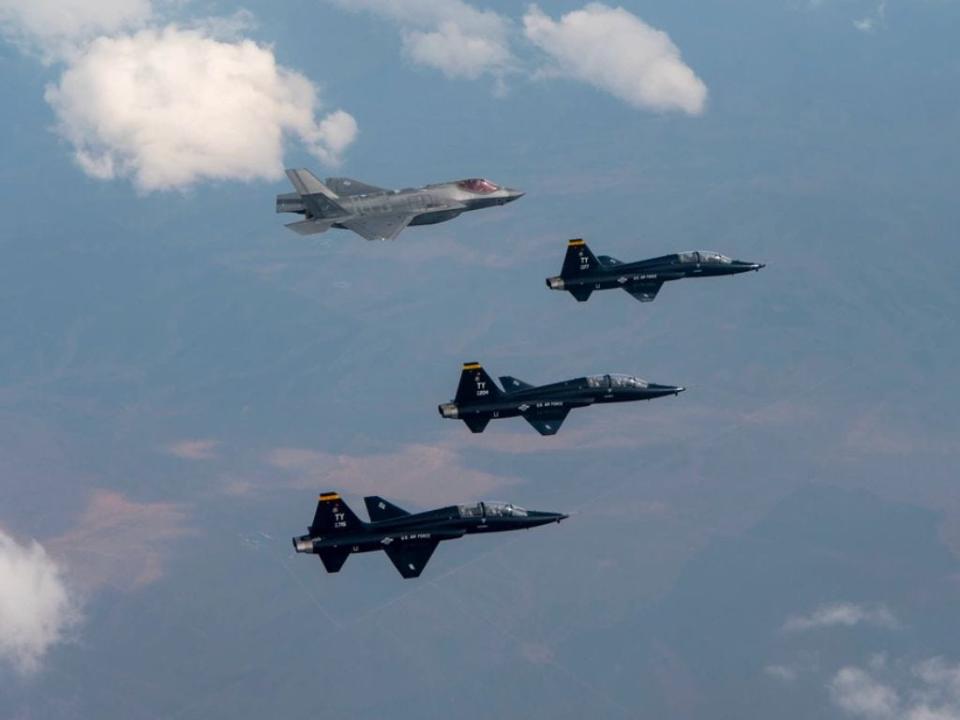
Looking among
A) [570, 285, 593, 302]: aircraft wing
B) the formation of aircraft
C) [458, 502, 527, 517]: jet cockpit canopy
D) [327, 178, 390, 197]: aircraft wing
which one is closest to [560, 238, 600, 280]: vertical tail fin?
the formation of aircraft

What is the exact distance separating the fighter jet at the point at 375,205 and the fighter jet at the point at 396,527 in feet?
146

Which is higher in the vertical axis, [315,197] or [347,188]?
[347,188]

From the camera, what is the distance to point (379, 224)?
539ft

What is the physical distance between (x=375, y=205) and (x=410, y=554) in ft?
182

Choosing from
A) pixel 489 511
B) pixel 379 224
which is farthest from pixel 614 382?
pixel 379 224

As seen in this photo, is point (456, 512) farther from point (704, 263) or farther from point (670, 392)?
point (704, 263)

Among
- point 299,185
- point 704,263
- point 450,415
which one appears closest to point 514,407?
point 450,415

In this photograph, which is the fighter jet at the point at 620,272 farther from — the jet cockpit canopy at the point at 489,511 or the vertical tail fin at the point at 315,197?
the vertical tail fin at the point at 315,197

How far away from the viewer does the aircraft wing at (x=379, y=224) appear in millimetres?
162125

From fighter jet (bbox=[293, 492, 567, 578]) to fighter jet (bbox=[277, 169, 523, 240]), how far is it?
44.5 metres

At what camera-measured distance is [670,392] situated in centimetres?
14038

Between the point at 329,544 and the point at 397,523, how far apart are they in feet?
22.4

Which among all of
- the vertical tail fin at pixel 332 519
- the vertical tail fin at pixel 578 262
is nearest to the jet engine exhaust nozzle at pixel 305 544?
the vertical tail fin at pixel 332 519

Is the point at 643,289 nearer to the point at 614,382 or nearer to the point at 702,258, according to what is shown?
the point at 702,258
